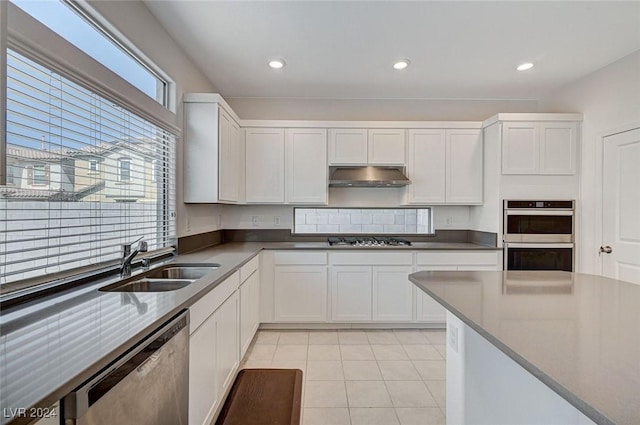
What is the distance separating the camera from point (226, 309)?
2.16 m

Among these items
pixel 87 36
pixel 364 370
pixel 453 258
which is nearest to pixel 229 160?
pixel 87 36

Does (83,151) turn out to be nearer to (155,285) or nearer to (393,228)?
(155,285)

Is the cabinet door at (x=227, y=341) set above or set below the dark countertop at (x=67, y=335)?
below

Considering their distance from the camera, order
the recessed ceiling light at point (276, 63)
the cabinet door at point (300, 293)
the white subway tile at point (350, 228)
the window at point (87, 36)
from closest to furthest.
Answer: the window at point (87, 36) < the recessed ceiling light at point (276, 63) < the cabinet door at point (300, 293) < the white subway tile at point (350, 228)

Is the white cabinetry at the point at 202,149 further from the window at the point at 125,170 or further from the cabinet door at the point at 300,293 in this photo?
the cabinet door at the point at 300,293

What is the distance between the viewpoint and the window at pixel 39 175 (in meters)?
1.39

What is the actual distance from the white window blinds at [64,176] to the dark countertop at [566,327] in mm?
1777

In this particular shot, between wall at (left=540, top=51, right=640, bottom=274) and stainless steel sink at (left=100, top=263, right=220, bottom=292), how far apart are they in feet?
11.9

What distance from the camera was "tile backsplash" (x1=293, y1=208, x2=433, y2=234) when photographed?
4.11 m

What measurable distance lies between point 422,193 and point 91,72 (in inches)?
126

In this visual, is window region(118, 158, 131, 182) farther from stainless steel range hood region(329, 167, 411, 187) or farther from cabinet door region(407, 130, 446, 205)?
cabinet door region(407, 130, 446, 205)

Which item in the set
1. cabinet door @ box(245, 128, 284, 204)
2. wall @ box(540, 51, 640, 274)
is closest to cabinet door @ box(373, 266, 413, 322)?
cabinet door @ box(245, 128, 284, 204)

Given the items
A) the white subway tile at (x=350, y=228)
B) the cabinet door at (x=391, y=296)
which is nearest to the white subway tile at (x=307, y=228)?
the white subway tile at (x=350, y=228)

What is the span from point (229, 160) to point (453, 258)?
2588 millimetres
